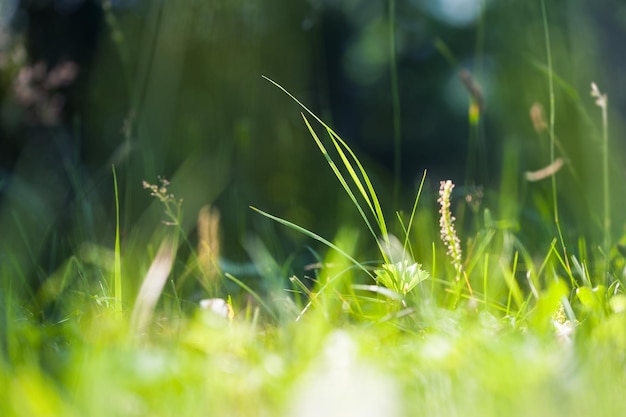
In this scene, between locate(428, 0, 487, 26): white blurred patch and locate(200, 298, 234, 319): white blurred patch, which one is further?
locate(428, 0, 487, 26): white blurred patch

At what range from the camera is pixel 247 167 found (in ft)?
10.7

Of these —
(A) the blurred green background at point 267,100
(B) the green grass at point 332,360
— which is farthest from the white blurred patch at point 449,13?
(B) the green grass at point 332,360

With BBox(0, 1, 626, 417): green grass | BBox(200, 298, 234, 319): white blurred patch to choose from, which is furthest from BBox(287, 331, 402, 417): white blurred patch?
BBox(200, 298, 234, 319): white blurred patch

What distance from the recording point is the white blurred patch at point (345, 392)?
52 cm

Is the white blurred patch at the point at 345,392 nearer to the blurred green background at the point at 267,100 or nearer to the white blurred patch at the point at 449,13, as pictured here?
the blurred green background at the point at 267,100

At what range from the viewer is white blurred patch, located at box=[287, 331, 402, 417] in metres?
0.52

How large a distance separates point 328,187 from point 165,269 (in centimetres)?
228

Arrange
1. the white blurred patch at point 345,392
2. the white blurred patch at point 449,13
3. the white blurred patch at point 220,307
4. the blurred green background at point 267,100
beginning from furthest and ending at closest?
1. the white blurred patch at point 449,13
2. the blurred green background at point 267,100
3. the white blurred patch at point 220,307
4. the white blurred patch at point 345,392

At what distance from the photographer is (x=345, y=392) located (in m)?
0.54

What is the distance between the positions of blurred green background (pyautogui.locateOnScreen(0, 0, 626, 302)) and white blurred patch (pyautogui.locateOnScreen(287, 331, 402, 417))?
1.16 metres

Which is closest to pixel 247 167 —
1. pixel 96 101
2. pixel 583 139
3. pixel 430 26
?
pixel 96 101

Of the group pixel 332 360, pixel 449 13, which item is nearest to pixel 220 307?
pixel 332 360

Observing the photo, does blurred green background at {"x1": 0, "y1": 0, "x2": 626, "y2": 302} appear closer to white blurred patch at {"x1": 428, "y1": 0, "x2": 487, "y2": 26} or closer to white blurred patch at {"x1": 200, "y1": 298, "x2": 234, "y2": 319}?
white blurred patch at {"x1": 428, "y1": 0, "x2": 487, "y2": 26}

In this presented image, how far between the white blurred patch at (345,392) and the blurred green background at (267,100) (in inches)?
45.7
